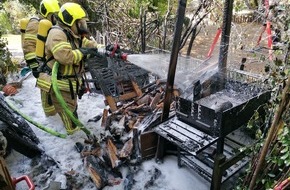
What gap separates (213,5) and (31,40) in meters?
4.10

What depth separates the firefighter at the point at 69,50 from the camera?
3.79 metres

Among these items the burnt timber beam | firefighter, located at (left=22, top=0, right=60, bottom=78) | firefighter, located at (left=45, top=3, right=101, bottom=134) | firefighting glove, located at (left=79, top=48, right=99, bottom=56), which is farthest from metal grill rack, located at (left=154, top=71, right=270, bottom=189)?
firefighter, located at (left=22, top=0, right=60, bottom=78)

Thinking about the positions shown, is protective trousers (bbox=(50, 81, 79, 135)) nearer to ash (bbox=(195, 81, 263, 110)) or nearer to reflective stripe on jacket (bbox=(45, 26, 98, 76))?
reflective stripe on jacket (bbox=(45, 26, 98, 76))

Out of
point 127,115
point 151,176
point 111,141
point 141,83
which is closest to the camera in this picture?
point 151,176

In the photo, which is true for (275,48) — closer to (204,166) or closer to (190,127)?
(190,127)

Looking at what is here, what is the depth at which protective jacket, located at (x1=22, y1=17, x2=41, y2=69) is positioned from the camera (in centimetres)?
477

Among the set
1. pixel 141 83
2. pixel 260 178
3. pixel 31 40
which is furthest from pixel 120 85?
pixel 260 178

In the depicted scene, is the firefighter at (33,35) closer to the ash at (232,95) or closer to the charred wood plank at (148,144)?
the charred wood plank at (148,144)

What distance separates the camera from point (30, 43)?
4812 millimetres

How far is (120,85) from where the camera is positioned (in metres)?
5.13

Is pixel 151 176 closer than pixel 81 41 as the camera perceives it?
Yes

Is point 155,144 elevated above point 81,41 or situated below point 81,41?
below

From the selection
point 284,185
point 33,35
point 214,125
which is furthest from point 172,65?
point 33,35

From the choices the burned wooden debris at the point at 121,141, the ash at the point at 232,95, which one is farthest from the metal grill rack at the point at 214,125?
the burned wooden debris at the point at 121,141
